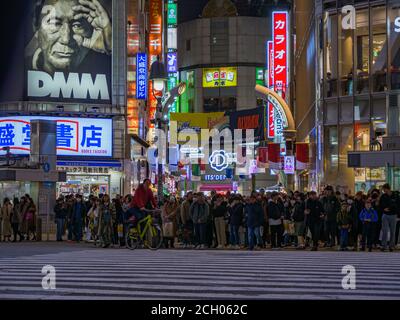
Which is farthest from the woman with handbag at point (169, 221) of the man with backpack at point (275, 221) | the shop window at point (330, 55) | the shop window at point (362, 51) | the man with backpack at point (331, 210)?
the shop window at point (330, 55)

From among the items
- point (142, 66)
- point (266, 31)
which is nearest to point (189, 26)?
point (266, 31)

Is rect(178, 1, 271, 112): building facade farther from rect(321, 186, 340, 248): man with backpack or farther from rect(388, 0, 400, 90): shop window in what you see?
rect(321, 186, 340, 248): man with backpack

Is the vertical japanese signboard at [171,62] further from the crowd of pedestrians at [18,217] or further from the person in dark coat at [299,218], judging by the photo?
the person in dark coat at [299,218]

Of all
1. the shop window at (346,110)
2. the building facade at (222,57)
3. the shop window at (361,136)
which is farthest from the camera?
the building facade at (222,57)

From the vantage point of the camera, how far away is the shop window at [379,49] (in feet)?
134

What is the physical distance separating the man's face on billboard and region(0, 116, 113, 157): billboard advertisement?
354cm

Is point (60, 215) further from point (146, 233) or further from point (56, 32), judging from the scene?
point (56, 32)

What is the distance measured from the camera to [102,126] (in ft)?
185

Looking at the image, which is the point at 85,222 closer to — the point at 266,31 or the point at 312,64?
the point at 312,64

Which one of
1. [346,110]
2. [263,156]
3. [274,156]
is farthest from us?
[263,156]

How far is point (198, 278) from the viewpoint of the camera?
46.9 ft

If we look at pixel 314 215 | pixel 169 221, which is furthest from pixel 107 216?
pixel 314 215

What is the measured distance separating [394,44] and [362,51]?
2.12 meters

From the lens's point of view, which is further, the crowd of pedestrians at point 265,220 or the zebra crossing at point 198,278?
the crowd of pedestrians at point 265,220
